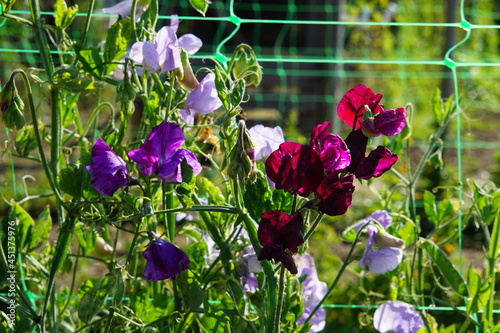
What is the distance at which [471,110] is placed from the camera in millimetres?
5148

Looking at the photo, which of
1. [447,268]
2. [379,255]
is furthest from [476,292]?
[379,255]

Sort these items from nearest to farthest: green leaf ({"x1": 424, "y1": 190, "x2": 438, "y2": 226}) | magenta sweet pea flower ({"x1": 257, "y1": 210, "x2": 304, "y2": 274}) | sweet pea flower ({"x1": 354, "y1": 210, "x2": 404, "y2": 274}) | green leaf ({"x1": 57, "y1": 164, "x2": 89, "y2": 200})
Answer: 1. magenta sweet pea flower ({"x1": 257, "y1": 210, "x2": 304, "y2": 274})
2. green leaf ({"x1": 57, "y1": 164, "x2": 89, "y2": 200})
3. sweet pea flower ({"x1": 354, "y1": 210, "x2": 404, "y2": 274})
4. green leaf ({"x1": 424, "y1": 190, "x2": 438, "y2": 226})

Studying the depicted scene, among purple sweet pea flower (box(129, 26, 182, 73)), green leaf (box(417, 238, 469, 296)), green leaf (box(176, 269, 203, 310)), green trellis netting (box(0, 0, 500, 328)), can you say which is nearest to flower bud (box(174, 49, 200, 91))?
purple sweet pea flower (box(129, 26, 182, 73))

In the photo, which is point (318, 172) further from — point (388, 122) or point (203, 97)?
point (203, 97)

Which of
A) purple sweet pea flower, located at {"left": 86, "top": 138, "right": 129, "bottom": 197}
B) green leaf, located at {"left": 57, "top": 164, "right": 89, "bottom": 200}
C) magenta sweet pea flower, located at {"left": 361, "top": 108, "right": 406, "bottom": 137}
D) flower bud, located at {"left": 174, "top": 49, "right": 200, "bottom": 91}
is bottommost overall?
green leaf, located at {"left": 57, "top": 164, "right": 89, "bottom": 200}

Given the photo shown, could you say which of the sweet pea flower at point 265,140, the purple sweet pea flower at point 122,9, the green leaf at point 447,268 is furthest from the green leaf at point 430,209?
the purple sweet pea flower at point 122,9

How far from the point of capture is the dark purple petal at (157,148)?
0.80 metres

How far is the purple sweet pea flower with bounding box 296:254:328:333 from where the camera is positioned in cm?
106

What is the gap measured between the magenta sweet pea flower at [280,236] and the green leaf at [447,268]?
1.07 feet

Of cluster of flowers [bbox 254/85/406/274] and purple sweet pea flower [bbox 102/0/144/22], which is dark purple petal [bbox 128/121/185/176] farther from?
purple sweet pea flower [bbox 102/0/144/22]

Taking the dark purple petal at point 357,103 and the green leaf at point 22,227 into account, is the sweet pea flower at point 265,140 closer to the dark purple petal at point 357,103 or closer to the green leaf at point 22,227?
the dark purple petal at point 357,103

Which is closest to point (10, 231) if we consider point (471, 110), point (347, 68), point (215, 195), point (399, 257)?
point (215, 195)

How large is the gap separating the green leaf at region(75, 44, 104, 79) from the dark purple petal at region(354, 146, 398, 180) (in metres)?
0.37

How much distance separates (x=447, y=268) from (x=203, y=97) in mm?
431
